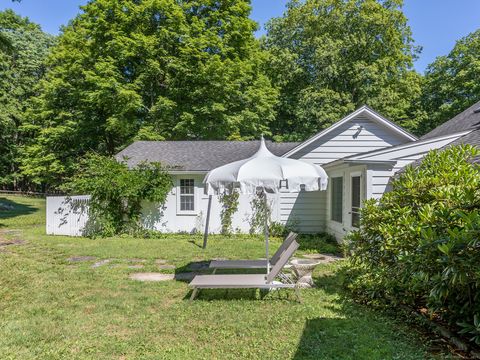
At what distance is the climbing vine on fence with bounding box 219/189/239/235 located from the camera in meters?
13.8

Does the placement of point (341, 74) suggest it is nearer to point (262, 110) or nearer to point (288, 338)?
point (262, 110)

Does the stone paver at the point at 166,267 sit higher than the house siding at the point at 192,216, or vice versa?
the house siding at the point at 192,216

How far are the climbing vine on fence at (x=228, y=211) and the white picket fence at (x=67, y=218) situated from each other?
5426mm

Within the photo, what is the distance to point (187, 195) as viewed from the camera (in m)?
14.1

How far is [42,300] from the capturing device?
581 centimetres

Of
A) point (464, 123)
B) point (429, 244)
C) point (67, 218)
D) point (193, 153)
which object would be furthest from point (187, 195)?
point (429, 244)

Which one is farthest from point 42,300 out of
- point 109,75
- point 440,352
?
point 109,75

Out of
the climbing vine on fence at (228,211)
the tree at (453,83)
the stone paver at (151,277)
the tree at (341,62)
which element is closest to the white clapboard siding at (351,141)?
the climbing vine on fence at (228,211)

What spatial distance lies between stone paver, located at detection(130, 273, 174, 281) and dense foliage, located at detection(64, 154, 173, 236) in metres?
5.41

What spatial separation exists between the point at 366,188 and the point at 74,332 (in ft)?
25.2

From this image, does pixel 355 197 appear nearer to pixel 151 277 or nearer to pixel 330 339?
pixel 151 277

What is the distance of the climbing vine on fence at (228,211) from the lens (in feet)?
45.1

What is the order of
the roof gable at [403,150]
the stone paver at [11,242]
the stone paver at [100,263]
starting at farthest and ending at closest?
the stone paver at [11,242] → the roof gable at [403,150] → the stone paver at [100,263]

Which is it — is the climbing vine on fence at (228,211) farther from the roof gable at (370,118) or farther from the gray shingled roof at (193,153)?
the roof gable at (370,118)
